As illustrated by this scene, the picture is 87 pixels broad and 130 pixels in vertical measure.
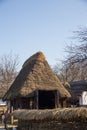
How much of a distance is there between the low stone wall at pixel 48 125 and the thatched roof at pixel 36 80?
11363 millimetres

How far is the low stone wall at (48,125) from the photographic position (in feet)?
50.8

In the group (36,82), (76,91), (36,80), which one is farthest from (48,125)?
(76,91)

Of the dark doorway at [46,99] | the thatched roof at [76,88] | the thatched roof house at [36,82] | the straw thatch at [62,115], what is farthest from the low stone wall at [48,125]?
the thatched roof at [76,88]

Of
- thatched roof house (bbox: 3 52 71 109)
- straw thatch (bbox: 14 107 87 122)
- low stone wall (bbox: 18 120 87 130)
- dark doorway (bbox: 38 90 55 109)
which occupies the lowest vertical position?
low stone wall (bbox: 18 120 87 130)

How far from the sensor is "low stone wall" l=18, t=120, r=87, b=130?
15.5 meters

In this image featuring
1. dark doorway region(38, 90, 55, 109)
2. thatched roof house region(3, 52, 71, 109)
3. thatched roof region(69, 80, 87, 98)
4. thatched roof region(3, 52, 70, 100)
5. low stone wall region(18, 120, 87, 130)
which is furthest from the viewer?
thatched roof region(69, 80, 87, 98)

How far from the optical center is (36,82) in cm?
3384

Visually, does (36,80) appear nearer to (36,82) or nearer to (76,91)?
(36,82)

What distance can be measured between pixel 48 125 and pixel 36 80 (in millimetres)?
16615

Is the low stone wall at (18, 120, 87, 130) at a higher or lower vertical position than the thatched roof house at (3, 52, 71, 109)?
lower

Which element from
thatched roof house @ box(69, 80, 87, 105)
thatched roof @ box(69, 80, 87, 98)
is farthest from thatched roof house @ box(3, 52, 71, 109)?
thatched roof @ box(69, 80, 87, 98)

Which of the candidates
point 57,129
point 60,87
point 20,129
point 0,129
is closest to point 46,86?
point 60,87

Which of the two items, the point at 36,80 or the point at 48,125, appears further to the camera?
the point at 36,80

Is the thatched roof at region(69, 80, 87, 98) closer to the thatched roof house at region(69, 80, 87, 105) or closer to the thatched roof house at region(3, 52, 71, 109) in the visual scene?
the thatched roof house at region(69, 80, 87, 105)
